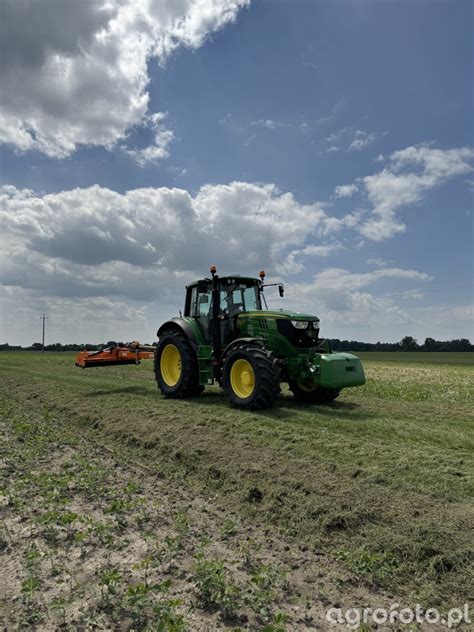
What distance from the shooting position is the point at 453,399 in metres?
11.8

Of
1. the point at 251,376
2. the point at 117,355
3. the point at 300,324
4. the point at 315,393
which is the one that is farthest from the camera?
the point at 117,355

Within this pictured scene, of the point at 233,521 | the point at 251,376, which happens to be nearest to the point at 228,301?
the point at 251,376

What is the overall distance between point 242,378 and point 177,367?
282 centimetres

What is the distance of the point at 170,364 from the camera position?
11.9 m

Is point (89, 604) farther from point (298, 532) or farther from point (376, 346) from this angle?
point (376, 346)

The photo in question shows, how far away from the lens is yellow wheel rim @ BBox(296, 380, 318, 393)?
33.1 feet

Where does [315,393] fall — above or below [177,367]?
below

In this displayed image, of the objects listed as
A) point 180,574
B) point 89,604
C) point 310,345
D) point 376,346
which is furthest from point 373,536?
point 376,346

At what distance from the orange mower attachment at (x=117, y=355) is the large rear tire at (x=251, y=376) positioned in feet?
14.8

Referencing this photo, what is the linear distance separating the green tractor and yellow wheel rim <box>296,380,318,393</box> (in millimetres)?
23

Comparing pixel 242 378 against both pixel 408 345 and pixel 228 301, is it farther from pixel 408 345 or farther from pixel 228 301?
pixel 408 345

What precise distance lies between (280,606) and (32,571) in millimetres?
1922

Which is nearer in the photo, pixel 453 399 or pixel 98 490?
pixel 98 490

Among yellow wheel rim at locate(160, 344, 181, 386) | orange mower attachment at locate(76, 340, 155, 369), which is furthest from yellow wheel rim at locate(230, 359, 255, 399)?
orange mower attachment at locate(76, 340, 155, 369)
